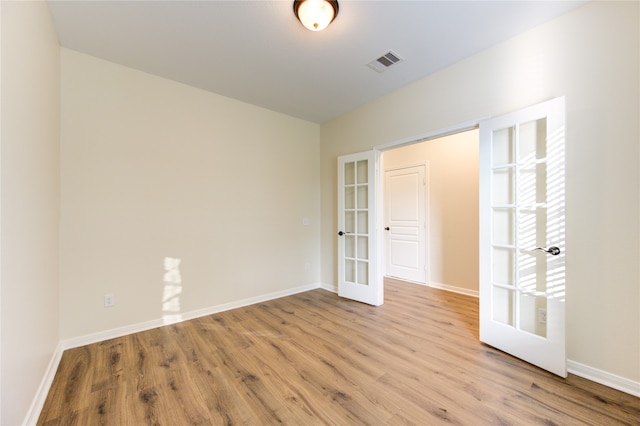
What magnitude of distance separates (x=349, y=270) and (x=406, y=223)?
5.29 ft

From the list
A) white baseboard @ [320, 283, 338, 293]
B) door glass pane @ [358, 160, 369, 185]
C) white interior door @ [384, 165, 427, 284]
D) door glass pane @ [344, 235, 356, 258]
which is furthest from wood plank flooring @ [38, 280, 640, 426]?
door glass pane @ [358, 160, 369, 185]

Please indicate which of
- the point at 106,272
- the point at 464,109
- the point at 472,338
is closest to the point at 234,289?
the point at 106,272

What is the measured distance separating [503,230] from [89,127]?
4.04 m

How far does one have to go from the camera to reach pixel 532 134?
2125 mm

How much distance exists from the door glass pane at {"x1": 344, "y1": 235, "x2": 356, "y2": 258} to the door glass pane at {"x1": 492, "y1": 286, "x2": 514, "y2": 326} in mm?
1782

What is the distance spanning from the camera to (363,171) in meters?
3.62

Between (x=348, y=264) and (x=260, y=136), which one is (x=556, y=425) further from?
(x=260, y=136)

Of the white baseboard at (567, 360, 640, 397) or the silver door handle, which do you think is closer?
the white baseboard at (567, 360, 640, 397)

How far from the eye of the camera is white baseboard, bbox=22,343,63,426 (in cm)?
147

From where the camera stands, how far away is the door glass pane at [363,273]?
3510 mm

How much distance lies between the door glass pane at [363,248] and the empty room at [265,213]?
Answer: 0.03 metres

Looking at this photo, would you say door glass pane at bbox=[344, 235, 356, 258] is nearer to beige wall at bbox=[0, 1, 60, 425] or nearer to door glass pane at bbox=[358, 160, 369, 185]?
door glass pane at bbox=[358, 160, 369, 185]

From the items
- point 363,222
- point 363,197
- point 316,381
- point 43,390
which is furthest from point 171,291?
point 363,197

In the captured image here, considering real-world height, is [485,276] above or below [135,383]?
above
